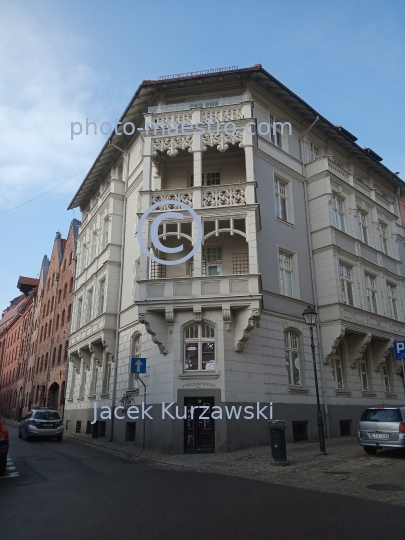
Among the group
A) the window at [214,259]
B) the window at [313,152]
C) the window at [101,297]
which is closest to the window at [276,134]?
the window at [313,152]

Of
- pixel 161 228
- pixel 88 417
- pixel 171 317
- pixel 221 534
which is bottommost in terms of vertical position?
pixel 221 534

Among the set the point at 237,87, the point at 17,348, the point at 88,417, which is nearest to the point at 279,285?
the point at 237,87

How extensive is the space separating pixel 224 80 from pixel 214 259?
8.36 m

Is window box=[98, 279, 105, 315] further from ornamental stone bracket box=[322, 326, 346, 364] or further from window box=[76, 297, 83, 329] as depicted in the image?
ornamental stone bracket box=[322, 326, 346, 364]

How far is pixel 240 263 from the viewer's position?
19.0 metres

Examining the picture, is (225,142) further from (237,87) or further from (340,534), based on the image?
(340,534)

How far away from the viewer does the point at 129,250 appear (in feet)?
74.7

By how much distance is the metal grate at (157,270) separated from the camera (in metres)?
18.6

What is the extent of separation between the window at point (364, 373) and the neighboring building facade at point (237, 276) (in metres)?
0.17

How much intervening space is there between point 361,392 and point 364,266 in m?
6.61

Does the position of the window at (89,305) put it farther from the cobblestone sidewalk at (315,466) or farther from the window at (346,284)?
the window at (346,284)

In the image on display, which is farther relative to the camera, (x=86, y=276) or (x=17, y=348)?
(x=17, y=348)

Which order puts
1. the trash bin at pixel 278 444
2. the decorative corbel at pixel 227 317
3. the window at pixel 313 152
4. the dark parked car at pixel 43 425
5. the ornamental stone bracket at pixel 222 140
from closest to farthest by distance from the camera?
the trash bin at pixel 278 444, the decorative corbel at pixel 227 317, the ornamental stone bracket at pixel 222 140, the dark parked car at pixel 43 425, the window at pixel 313 152

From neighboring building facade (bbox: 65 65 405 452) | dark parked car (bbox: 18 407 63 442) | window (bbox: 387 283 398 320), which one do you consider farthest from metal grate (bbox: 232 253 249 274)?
window (bbox: 387 283 398 320)
